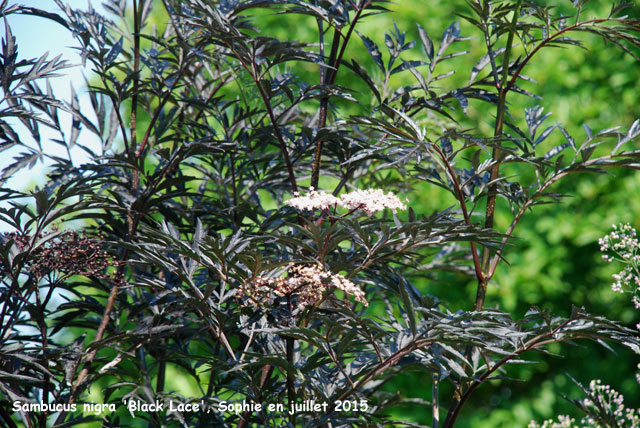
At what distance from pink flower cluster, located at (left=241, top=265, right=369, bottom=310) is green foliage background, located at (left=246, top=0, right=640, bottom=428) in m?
1.88

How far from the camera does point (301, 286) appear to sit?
89 centimetres

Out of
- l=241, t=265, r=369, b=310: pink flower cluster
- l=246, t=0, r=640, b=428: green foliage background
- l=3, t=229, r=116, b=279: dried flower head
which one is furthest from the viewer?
l=246, t=0, r=640, b=428: green foliage background

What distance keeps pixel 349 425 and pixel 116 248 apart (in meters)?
0.62

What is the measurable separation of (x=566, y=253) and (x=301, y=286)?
7.60 feet

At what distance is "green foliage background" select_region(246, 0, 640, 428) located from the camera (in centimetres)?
273

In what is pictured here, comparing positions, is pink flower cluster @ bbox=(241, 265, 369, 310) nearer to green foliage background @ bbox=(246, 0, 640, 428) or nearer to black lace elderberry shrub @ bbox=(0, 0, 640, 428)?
black lace elderberry shrub @ bbox=(0, 0, 640, 428)

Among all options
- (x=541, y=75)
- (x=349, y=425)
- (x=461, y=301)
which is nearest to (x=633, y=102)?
(x=541, y=75)

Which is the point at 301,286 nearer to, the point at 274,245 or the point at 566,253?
the point at 274,245

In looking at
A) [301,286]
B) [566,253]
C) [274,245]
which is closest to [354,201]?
[301,286]

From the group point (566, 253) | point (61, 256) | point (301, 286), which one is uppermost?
point (566, 253)

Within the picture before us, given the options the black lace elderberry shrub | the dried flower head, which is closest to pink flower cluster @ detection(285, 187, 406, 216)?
the black lace elderberry shrub

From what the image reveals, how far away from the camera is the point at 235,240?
2.97 ft

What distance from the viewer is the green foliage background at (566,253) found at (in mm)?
2729

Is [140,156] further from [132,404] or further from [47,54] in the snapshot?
[132,404]
